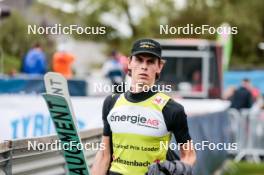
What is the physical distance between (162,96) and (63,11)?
4205cm

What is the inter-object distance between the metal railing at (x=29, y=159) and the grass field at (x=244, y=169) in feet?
25.3

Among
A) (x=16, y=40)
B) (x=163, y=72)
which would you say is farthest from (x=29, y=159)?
(x=16, y=40)

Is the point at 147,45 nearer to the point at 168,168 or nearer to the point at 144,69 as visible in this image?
the point at 144,69

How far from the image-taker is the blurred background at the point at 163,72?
524 inches

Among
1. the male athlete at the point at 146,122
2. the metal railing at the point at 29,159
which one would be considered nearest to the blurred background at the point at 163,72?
the metal railing at the point at 29,159

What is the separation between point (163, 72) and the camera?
80.8ft

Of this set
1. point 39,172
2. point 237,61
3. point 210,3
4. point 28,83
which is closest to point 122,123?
point 39,172

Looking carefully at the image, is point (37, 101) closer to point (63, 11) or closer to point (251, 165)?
point (251, 165)

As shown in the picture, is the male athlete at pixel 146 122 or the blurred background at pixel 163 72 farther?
the blurred background at pixel 163 72

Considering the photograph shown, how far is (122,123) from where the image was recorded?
5.58m

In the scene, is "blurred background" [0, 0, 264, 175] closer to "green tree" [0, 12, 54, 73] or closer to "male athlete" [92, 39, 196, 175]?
"green tree" [0, 12, 54, 73]

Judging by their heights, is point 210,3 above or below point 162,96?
above

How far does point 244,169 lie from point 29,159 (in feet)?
33.2

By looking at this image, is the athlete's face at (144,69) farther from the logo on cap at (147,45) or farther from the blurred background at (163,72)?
the blurred background at (163,72)
